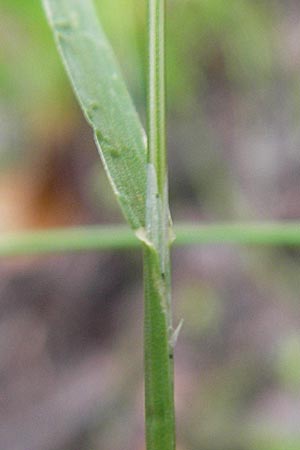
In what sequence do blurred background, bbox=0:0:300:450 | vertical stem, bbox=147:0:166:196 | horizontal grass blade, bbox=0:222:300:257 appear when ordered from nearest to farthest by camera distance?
vertical stem, bbox=147:0:166:196, horizontal grass blade, bbox=0:222:300:257, blurred background, bbox=0:0:300:450

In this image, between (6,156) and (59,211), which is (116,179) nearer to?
(59,211)

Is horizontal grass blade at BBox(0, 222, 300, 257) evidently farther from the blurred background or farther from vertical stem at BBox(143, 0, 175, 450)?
the blurred background

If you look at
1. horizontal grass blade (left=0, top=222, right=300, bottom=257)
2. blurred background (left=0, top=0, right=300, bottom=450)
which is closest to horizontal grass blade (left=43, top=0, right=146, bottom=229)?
horizontal grass blade (left=0, top=222, right=300, bottom=257)

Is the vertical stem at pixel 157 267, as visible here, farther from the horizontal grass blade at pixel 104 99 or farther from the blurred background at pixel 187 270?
the blurred background at pixel 187 270

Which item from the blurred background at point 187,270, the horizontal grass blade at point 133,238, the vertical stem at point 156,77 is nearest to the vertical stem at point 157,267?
the vertical stem at point 156,77

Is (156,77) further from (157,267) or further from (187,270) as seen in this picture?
(187,270)

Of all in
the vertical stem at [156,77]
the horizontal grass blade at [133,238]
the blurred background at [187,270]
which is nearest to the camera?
the vertical stem at [156,77]
